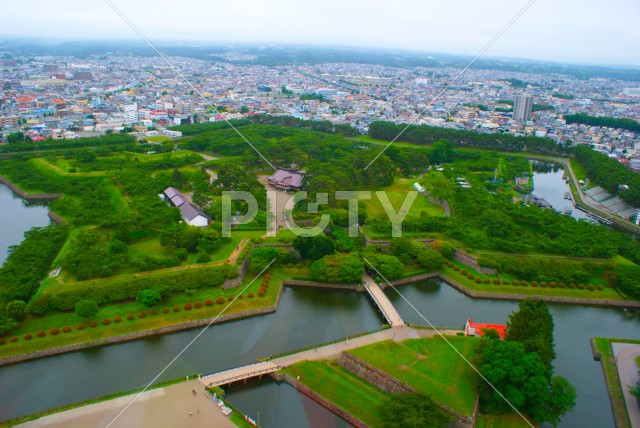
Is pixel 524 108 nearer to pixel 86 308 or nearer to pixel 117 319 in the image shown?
pixel 117 319

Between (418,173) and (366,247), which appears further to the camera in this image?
(418,173)

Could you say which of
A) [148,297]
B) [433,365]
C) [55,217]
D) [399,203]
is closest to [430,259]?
[433,365]

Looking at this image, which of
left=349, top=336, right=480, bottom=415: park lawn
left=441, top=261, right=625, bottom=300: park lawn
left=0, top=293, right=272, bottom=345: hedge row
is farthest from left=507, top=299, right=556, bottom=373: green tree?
left=0, top=293, right=272, bottom=345: hedge row

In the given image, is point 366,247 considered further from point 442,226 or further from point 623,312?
point 623,312

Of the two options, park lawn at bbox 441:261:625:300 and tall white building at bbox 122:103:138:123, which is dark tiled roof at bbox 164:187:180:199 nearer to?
park lawn at bbox 441:261:625:300

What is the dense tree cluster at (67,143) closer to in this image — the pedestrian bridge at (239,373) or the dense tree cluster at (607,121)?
the pedestrian bridge at (239,373)

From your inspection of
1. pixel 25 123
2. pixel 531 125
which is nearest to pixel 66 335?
pixel 25 123

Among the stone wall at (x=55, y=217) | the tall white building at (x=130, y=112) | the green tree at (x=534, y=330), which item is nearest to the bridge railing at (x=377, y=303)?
the green tree at (x=534, y=330)
